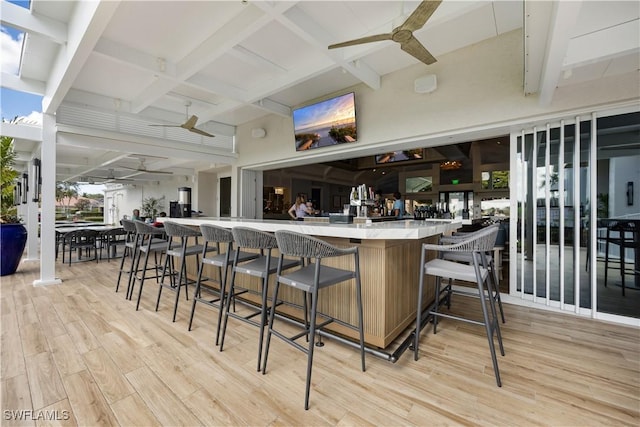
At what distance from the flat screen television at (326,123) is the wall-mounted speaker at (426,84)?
1031 millimetres

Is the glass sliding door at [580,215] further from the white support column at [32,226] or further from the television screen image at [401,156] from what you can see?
the white support column at [32,226]

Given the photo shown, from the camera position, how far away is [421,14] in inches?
79.5

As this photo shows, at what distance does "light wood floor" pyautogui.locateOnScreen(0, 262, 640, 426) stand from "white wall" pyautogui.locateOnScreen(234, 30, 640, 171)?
231cm

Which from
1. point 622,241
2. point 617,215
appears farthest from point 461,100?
point 622,241

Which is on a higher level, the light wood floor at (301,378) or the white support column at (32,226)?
the white support column at (32,226)

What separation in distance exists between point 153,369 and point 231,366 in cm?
55

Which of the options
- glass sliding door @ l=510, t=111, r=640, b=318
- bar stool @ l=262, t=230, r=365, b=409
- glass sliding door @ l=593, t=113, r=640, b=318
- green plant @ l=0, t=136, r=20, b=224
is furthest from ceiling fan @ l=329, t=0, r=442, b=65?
green plant @ l=0, t=136, r=20, b=224

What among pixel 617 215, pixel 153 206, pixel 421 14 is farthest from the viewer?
pixel 153 206

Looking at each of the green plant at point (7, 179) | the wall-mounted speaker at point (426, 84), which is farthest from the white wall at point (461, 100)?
the green plant at point (7, 179)

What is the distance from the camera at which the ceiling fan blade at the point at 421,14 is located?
187cm

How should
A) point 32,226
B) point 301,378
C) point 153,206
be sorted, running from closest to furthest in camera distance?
point 301,378, point 32,226, point 153,206

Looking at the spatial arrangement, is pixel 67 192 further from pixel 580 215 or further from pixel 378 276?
pixel 580 215

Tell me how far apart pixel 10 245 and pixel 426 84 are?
739 centimetres

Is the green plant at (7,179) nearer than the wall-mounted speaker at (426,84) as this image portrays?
No
